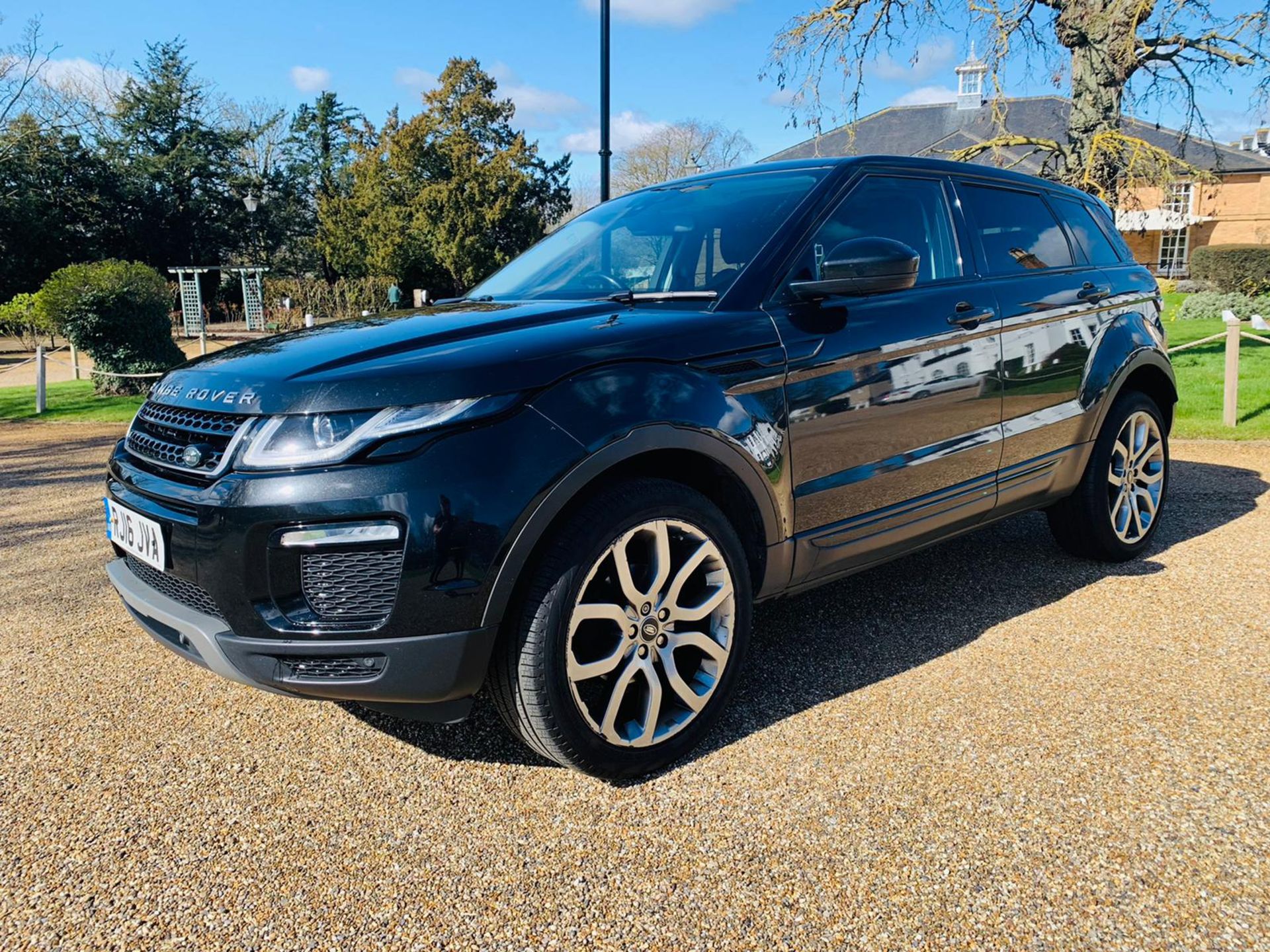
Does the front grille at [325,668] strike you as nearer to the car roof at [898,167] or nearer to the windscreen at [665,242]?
the windscreen at [665,242]

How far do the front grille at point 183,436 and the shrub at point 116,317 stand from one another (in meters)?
12.9

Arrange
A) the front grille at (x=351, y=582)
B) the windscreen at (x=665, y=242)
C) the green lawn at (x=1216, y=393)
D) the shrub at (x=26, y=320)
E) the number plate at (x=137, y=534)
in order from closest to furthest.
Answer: the front grille at (x=351, y=582)
the number plate at (x=137, y=534)
the windscreen at (x=665, y=242)
the green lawn at (x=1216, y=393)
the shrub at (x=26, y=320)

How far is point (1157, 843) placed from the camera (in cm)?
234

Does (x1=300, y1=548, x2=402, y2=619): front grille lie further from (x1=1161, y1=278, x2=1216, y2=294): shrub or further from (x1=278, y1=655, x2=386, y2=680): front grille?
(x1=1161, y1=278, x2=1216, y2=294): shrub

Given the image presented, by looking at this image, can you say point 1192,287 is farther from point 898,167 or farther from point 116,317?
point 898,167

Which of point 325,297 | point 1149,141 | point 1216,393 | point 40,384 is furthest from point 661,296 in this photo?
point 1149,141

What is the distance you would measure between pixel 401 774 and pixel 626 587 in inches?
35.9

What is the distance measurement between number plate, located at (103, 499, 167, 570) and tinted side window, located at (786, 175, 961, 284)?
2147mm

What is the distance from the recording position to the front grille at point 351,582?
228cm

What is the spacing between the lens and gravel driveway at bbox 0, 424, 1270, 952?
2.11 m

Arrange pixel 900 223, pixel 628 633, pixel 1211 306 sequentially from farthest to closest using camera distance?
pixel 1211 306
pixel 900 223
pixel 628 633

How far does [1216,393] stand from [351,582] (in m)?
→ 10.7

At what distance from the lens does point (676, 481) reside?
279cm

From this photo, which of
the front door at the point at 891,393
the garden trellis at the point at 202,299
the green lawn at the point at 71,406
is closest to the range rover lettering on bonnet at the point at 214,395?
the front door at the point at 891,393
